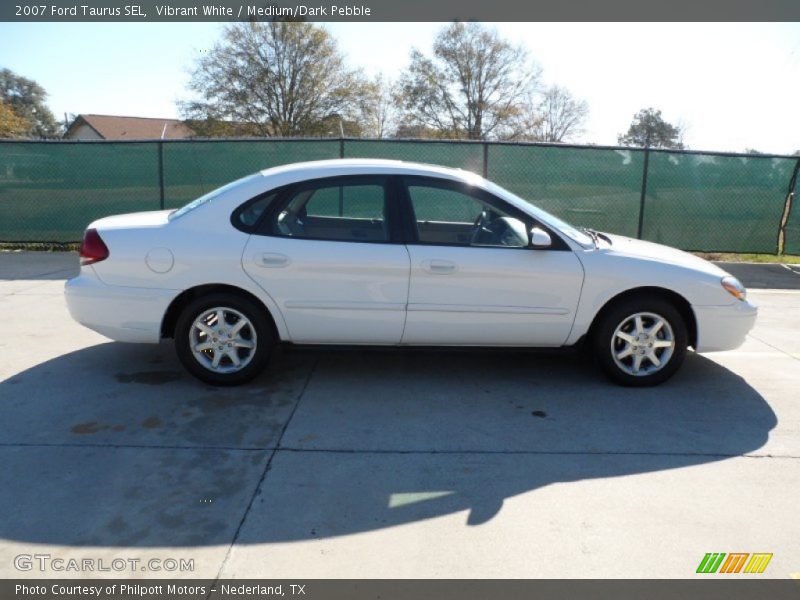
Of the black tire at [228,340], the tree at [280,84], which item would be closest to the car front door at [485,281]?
the black tire at [228,340]

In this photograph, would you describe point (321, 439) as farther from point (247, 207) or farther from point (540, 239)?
point (540, 239)

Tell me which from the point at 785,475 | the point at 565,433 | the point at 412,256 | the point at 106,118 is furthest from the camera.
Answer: the point at 106,118

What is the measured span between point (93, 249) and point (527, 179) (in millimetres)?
7683

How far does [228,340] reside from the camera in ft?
15.1

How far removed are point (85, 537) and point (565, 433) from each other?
9.00 ft

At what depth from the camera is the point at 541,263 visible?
15.0 ft

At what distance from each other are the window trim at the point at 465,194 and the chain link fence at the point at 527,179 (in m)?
6.01

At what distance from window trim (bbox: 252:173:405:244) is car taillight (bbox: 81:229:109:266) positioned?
3.60 feet

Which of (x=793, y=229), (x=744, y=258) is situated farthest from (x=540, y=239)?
(x=744, y=258)

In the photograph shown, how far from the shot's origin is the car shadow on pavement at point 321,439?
9.99ft
